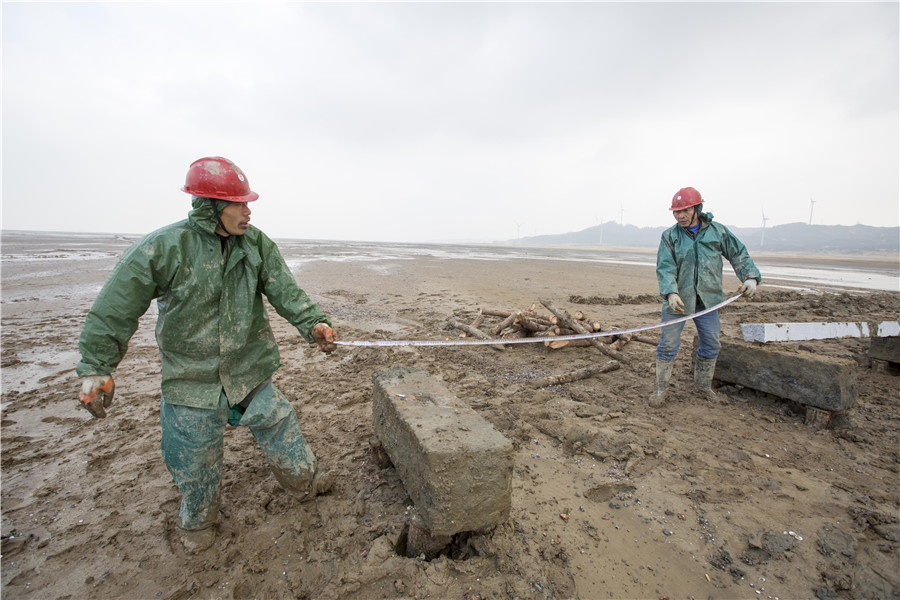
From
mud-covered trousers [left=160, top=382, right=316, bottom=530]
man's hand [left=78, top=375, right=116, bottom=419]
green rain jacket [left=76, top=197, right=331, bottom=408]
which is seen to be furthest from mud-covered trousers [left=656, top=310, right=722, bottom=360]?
man's hand [left=78, top=375, right=116, bottom=419]

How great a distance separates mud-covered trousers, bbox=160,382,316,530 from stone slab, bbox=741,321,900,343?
4.75 meters

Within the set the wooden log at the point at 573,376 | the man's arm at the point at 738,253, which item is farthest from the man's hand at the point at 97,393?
the man's arm at the point at 738,253

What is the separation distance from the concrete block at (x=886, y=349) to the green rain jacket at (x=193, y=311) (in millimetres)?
7162

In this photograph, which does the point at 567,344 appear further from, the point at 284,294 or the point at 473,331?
the point at 284,294

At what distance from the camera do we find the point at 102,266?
1823cm

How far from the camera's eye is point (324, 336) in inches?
110

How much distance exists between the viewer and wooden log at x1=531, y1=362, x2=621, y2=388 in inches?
200

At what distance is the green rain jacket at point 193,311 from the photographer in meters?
2.20

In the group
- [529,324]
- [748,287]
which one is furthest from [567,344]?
[748,287]

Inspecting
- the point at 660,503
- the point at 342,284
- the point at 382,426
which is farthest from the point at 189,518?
the point at 342,284

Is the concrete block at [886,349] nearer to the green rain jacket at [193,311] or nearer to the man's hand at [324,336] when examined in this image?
the man's hand at [324,336]

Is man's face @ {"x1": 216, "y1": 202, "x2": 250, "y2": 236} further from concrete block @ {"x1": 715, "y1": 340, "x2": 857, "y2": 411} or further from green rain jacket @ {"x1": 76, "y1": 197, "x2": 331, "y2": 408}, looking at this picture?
concrete block @ {"x1": 715, "y1": 340, "x2": 857, "y2": 411}

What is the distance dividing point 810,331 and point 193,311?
6.12m

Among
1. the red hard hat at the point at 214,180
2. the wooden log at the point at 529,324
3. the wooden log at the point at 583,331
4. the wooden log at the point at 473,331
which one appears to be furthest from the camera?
the wooden log at the point at 529,324
